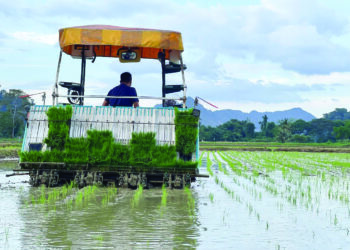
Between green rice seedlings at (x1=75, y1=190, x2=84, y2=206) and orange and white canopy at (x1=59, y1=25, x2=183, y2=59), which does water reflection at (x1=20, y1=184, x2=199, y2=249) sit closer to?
green rice seedlings at (x1=75, y1=190, x2=84, y2=206)

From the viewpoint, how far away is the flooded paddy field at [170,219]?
187 inches

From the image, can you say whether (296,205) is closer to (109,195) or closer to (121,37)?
(109,195)

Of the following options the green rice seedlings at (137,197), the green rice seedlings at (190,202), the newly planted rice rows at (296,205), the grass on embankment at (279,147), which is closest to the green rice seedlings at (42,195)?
the green rice seedlings at (137,197)

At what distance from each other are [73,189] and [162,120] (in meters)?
2.06

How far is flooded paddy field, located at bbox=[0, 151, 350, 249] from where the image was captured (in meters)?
4.75

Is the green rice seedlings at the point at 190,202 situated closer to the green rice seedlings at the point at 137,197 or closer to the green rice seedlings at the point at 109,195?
the green rice seedlings at the point at 137,197

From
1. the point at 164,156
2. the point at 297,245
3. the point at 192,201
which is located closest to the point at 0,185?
the point at 164,156

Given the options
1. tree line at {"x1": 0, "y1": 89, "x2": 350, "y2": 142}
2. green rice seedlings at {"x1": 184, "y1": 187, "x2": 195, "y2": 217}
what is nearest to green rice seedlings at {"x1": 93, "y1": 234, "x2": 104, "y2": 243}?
Answer: green rice seedlings at {"x1": 184, "y1": 187, "x2": 195, "y2": 217}

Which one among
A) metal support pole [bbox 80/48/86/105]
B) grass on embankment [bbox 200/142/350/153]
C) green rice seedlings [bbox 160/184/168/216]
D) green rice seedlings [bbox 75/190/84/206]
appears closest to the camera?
green rice seedlings [bbox 160/184/168/216]

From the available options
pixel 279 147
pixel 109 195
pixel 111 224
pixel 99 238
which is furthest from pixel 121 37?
pixel 279 147

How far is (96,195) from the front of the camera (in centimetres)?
809

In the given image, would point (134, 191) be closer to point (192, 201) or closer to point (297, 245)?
point (192, 201)

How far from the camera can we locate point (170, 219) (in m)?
5.99

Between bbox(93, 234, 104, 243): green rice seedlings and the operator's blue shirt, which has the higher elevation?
the operator's blue shirt
